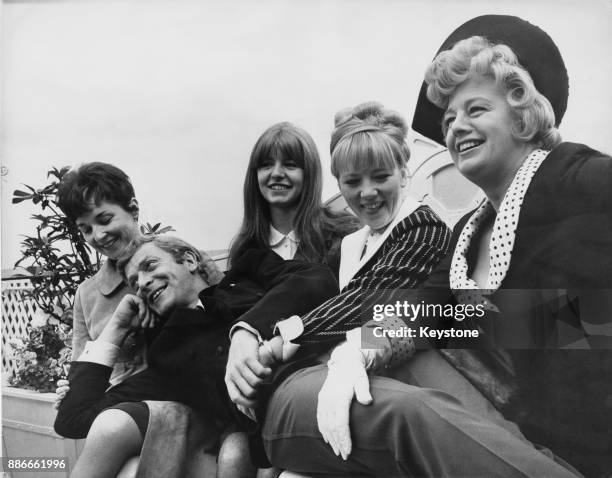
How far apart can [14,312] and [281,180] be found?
4.10ft

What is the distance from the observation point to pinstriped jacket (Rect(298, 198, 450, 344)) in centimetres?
234

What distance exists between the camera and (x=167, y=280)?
261 centimetres

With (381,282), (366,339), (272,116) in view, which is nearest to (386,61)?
(272,116)

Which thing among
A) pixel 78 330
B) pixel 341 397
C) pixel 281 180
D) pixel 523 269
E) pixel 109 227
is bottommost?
pixel 341 397

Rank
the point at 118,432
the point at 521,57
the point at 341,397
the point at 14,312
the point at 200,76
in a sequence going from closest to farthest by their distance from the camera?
the point at 341,397 → the point at 521,57 → the point at 118,432 → the point at 200,76 → the point at 14,312

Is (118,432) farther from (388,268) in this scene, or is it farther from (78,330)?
(388,268)

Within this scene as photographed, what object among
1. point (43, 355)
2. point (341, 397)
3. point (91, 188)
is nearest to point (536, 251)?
point (341, 397)

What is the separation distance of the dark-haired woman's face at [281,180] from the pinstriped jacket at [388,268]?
372 millimetres

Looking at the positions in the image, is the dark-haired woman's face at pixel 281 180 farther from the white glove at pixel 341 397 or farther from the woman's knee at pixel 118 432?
the woman's knee at pixel 118 432

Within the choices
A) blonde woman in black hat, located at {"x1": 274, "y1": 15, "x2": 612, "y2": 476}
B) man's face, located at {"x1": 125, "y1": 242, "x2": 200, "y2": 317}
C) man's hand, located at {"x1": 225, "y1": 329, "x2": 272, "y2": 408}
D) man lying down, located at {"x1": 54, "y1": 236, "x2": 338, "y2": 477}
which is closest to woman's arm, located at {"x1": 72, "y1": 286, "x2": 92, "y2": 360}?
man lying down, located at {"x1": 54, "y1": 236, "x2": 338, "y2": 477}

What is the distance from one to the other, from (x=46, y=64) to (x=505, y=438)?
2.25m

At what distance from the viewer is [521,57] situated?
232 centimetres

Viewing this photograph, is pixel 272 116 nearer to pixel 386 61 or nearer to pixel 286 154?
pixel 286 154

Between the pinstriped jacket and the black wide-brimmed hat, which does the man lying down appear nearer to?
the pinstriped jacket
